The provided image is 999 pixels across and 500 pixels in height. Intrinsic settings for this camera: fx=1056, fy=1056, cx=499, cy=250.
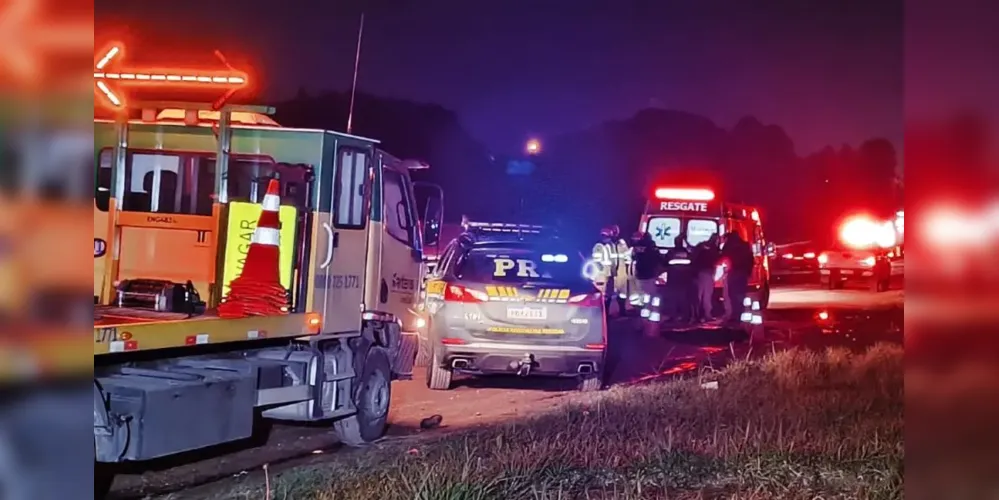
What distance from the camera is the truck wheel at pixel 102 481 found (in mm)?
5836

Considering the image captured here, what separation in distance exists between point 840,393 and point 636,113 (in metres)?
2.76

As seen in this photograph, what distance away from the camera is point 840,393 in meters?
8.29

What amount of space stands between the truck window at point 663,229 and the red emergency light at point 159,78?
15.9ft

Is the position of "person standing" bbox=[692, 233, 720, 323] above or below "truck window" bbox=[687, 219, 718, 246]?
below

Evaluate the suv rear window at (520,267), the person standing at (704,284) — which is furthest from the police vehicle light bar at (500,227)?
the person standing at (704,284)

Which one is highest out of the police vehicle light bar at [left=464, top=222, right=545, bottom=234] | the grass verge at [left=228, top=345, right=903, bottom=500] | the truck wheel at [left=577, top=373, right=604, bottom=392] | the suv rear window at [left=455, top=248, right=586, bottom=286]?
the police vehicle light bar at [left=464, top=222, right=545, bottom=234]

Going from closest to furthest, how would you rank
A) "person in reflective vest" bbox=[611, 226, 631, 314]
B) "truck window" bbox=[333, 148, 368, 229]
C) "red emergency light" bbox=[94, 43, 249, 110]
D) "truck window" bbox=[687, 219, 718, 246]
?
"red emergency light" bbox=[94, 43, 249, 110], "truck window" bbox=[333, 148, 368, 229], "person in reflective vest" bbox=[611, 226, 631, 314], "truck window" bbox=[687, 219, 718, 246]

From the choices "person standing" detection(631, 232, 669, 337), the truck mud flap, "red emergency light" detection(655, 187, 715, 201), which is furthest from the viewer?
"red emergency light" detection(655, 187, 715, 201)

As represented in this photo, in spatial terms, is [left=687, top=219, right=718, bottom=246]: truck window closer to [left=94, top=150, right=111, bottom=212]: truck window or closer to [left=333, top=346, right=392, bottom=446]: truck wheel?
[left=333, top=346, right=392, bottom=446]: truck wheel

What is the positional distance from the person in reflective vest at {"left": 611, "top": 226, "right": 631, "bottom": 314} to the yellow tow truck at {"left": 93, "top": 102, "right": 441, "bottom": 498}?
264cm

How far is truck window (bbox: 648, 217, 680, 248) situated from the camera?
10156 millimetres

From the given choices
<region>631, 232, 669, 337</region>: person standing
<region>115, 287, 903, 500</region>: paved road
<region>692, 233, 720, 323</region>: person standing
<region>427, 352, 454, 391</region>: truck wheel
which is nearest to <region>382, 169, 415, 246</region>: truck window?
<region>427, 352, 454, 391</region>: truck wheel

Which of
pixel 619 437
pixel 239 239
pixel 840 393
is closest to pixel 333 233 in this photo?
pixel 239 239

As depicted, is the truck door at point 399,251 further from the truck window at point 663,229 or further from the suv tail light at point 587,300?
the truck window at point 663,229
